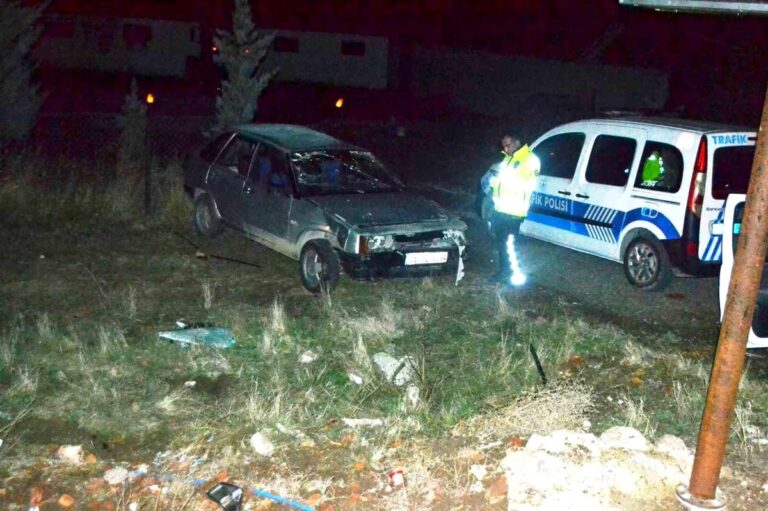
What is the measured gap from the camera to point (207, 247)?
10734mm

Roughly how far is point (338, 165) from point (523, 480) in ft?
18.0

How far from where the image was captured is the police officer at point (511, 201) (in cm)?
909

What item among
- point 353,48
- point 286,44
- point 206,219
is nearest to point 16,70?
point 206,219

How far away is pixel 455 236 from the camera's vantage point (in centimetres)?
901

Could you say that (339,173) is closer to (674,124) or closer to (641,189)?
(641,189)

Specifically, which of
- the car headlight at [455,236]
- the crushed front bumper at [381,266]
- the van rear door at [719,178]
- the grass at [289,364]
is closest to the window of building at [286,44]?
the grass at [289,364]

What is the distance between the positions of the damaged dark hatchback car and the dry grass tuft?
2950mm

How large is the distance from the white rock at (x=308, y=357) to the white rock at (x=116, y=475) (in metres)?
2.00

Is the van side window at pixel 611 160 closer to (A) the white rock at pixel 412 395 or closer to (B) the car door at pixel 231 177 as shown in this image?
(B) the car door at pixel 231 177

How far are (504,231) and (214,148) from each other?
3.86m

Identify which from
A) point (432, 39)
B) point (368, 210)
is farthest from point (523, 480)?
point (432, 39)

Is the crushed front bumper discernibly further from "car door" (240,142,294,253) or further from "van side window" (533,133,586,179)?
"van side window" (533,133,586,179)

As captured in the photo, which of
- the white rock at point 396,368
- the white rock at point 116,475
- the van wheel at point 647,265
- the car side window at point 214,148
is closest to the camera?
the white rock at point 116,475

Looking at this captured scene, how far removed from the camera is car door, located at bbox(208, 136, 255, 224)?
10227 millimetres
